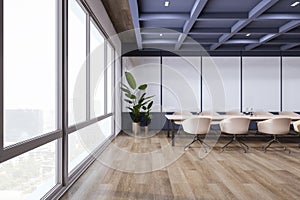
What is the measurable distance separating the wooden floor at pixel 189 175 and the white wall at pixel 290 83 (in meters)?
3.58

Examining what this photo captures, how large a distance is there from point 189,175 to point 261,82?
657cm

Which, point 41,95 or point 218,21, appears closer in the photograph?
point 41,95

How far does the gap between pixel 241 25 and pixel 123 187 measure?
4.38 metres

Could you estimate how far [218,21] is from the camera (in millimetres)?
6688

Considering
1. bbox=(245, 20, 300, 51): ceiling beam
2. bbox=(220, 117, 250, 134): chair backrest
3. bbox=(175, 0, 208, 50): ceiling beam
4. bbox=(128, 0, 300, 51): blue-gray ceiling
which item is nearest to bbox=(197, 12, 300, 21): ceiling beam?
bbox=(128, 0, 300, 51): blue-gray ceiling

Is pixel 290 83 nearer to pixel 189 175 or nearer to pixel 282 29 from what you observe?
pixel 282 29

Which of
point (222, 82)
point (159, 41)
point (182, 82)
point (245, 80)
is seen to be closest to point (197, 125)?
point (159, 41)

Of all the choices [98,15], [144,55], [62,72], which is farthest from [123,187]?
[144,55]

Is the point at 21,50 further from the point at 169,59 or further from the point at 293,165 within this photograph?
the point at 169,59

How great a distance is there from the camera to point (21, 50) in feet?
8.20

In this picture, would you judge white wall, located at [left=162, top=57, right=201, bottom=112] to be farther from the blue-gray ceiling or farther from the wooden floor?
the wooden floor

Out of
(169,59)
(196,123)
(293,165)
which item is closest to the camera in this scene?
(293,165)

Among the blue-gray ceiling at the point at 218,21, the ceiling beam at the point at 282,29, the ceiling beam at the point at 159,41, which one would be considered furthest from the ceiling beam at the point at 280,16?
the ceiling beam at the point at 159,41

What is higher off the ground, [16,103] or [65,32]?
[65,32]
